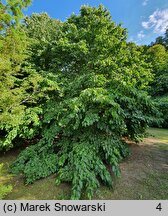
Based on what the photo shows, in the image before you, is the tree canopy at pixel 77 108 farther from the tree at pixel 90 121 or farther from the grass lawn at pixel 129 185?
the grass lawn at pixel 129 185

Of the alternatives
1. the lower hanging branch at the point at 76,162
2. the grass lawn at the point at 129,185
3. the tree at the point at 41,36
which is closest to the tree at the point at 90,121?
the lower hanging branch at the point at 76,162

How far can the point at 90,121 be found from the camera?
12.1ft

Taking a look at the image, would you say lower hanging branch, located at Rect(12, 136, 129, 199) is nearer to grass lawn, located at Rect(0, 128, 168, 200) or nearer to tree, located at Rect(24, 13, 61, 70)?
grass lawn, located at Rect(0, 128, 168, 200)

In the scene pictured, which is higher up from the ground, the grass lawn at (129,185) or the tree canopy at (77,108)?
the tree canopy at (77,108)

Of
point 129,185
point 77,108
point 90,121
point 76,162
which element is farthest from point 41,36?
point 129,185

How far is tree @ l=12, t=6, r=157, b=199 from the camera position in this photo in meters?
3.61

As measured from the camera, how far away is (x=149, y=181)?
3729 mm

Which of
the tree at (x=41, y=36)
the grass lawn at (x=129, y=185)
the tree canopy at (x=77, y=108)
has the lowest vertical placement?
the grass lawn at (x=129, y=185)

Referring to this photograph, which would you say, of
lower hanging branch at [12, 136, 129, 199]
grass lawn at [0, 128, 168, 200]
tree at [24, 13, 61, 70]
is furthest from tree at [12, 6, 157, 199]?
tree at [24, 13, 61, 70]

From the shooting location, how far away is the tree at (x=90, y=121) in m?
3.61

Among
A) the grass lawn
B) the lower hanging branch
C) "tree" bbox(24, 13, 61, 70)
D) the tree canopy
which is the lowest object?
the grass lawn

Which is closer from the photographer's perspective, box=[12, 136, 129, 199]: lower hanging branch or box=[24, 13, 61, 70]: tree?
box=[12, 136, 129, 199]: lower hanging branch

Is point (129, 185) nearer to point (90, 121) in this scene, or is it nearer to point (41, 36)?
point (90, 121)

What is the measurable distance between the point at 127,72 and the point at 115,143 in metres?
2.12
